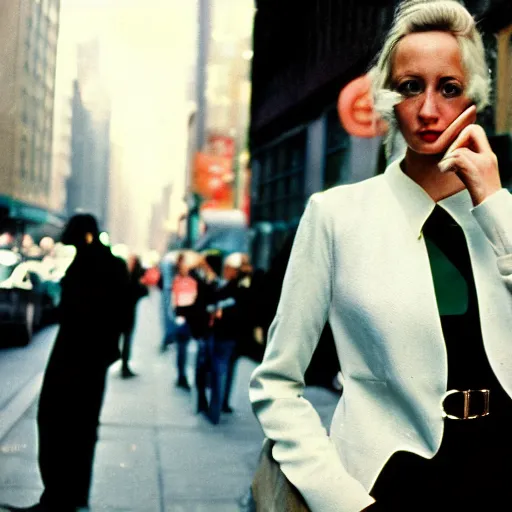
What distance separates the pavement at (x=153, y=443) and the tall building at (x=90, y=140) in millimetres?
439

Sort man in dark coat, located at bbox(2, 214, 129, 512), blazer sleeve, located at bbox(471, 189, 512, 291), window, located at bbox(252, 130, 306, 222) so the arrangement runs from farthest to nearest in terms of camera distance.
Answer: window, located at bbox(252, 130, 306, 222) < man in dark coat, located at bbox(2, 214, 129, 512) < blazer sleeve, located at bbox(471, 189, 512, 291)

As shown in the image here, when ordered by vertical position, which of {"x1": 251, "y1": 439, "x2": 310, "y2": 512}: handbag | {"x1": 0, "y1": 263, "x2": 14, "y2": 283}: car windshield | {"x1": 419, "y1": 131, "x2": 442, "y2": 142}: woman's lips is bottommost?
{"x1": 251, "y1": 439, "x2": 310, "y2": 512}: handbag

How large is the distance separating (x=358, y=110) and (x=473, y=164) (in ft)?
4.61

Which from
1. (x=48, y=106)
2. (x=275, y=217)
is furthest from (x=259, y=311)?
(x=48, y=106)

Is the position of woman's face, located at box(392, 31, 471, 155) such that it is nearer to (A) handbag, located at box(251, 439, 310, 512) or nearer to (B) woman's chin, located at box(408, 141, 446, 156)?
(B) woman's chin, located at box(408, 141, 446, 156)

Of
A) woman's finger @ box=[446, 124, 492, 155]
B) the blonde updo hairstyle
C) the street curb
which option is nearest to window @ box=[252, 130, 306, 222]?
the street curb

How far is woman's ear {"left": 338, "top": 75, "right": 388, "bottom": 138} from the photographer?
281cm

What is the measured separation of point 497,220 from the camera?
145 cm

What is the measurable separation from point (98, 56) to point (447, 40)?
1747 mm

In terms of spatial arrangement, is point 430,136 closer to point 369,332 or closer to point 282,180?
point 369,332

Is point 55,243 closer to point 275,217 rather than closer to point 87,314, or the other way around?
point 87,314

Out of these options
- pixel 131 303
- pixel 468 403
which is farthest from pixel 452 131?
pixel 131 303

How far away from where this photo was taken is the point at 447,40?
161cm

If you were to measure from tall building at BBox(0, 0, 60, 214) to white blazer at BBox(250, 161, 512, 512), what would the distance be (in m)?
1.48
